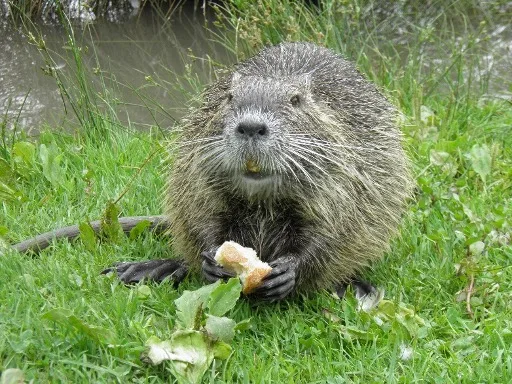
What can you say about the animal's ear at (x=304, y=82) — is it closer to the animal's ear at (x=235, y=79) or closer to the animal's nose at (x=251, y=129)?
the animal's ear at (x=235, y=79)

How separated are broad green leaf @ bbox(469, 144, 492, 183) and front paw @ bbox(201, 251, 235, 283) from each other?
4.97 ft

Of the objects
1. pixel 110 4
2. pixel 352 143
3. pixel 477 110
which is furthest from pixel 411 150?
pixel 110 4

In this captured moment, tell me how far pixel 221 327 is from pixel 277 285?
0.35m

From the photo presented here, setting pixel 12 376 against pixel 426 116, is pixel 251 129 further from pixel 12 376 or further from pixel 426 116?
pixel 426 116

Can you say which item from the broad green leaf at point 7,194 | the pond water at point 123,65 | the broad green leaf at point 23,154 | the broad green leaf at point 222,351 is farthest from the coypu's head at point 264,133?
the pond water at point 123,65

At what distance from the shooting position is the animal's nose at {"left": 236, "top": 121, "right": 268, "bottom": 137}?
265 centimetres

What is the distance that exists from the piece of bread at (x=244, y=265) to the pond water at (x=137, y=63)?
205 cm

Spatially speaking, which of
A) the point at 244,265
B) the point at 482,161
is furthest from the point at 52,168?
the point at 482,161

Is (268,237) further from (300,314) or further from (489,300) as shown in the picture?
(489,300)

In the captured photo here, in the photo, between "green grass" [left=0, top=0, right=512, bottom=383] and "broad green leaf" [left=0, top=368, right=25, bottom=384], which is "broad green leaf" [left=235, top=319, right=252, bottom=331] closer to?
"green grass" [left=0, top=0, right=512, bottom=383]

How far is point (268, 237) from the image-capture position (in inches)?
121

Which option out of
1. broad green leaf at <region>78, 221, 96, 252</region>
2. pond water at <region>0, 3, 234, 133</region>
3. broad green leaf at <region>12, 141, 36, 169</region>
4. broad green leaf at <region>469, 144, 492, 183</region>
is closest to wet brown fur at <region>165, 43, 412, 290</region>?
broad green leaf at <region>78, 221, 96, 252</region>

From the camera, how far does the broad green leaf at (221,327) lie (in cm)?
257

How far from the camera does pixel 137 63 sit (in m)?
6.29
